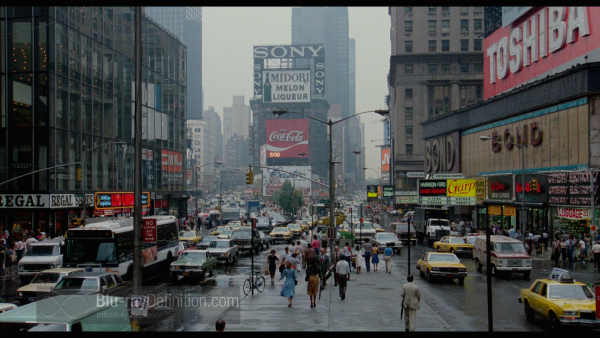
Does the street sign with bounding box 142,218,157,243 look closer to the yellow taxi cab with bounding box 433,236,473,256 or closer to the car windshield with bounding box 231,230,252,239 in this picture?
the car windshield with bounding box 231,230,252,239

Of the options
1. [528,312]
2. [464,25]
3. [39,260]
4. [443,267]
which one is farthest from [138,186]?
[464,25]

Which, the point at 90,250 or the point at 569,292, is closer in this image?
the point at 569,292

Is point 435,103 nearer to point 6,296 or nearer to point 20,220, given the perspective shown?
point 20,220

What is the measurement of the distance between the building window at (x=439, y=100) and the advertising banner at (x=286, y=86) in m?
87.2

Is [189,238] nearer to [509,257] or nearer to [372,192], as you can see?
[509,257]

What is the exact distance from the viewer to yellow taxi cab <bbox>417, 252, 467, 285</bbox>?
80.9ft

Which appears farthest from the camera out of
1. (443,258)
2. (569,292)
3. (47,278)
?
(443,258)

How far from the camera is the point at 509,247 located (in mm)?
26812

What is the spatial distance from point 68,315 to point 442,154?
6933 centimetres


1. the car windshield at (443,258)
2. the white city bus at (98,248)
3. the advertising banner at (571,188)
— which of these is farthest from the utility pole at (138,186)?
the advertising banner at (571,188)

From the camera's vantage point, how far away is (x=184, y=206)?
7825cm

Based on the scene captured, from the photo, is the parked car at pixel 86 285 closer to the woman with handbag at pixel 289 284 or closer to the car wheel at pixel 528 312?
the woman with handbag at pixel 289 284

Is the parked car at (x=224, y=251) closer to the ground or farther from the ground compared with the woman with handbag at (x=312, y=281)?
closer to the ground

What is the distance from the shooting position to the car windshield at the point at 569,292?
1524 cm
